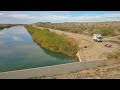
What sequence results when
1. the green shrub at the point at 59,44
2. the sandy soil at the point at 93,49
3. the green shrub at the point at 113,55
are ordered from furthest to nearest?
1. the green shrub at the point at 59,44
2. the sandy soil at the point at 93,49
3. the green shrub at the point at 113,55

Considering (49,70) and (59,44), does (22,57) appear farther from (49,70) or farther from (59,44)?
(49,70)

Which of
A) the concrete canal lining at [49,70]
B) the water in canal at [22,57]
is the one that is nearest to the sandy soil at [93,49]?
the water in canal at [22,57]

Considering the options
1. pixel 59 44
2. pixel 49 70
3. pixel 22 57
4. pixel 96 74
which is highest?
pixel 49 70

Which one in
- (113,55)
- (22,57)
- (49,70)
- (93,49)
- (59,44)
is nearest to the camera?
(49,70)

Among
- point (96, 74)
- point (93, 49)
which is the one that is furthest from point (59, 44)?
point (96, 74)

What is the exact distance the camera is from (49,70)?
9.68 meters

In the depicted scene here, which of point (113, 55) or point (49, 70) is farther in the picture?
point (113, 55)

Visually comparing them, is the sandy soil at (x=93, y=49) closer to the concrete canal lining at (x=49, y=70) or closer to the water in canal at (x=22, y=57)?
the water in canal at (x=22, y=57)

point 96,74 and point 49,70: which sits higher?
point 49,70

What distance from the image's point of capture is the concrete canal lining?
28.8ft

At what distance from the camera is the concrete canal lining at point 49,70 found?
345 inches
